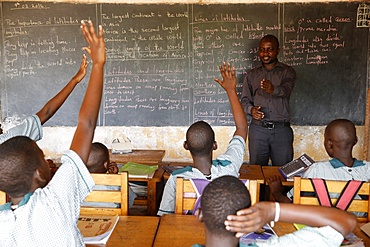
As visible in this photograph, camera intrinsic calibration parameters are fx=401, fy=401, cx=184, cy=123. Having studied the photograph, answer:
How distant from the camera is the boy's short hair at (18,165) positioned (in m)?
1.26

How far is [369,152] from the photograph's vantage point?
15.5 ft

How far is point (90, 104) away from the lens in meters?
1.41

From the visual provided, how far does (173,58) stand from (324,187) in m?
3.16

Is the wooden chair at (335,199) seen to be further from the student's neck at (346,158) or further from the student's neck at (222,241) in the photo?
the student's neck at (222,241)

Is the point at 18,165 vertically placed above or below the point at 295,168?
above

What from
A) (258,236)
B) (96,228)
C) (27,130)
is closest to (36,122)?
(27,130)

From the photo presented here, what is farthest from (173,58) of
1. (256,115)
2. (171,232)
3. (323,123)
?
(171,232)

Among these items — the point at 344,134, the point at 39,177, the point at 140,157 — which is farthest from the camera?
the point at 140,157

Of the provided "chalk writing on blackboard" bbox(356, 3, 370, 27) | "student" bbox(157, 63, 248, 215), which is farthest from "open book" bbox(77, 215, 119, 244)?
"chalk writing on blackboard" bbox(356, 3, 370, 27)

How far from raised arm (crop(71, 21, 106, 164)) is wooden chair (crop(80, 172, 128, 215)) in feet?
2.59

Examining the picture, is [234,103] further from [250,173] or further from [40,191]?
[40,191]

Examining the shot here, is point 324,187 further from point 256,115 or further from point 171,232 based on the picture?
point 256,115

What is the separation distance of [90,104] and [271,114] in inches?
118

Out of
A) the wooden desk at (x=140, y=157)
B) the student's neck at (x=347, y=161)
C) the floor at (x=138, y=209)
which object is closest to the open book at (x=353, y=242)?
the student's neck at (x=347, y=161)
